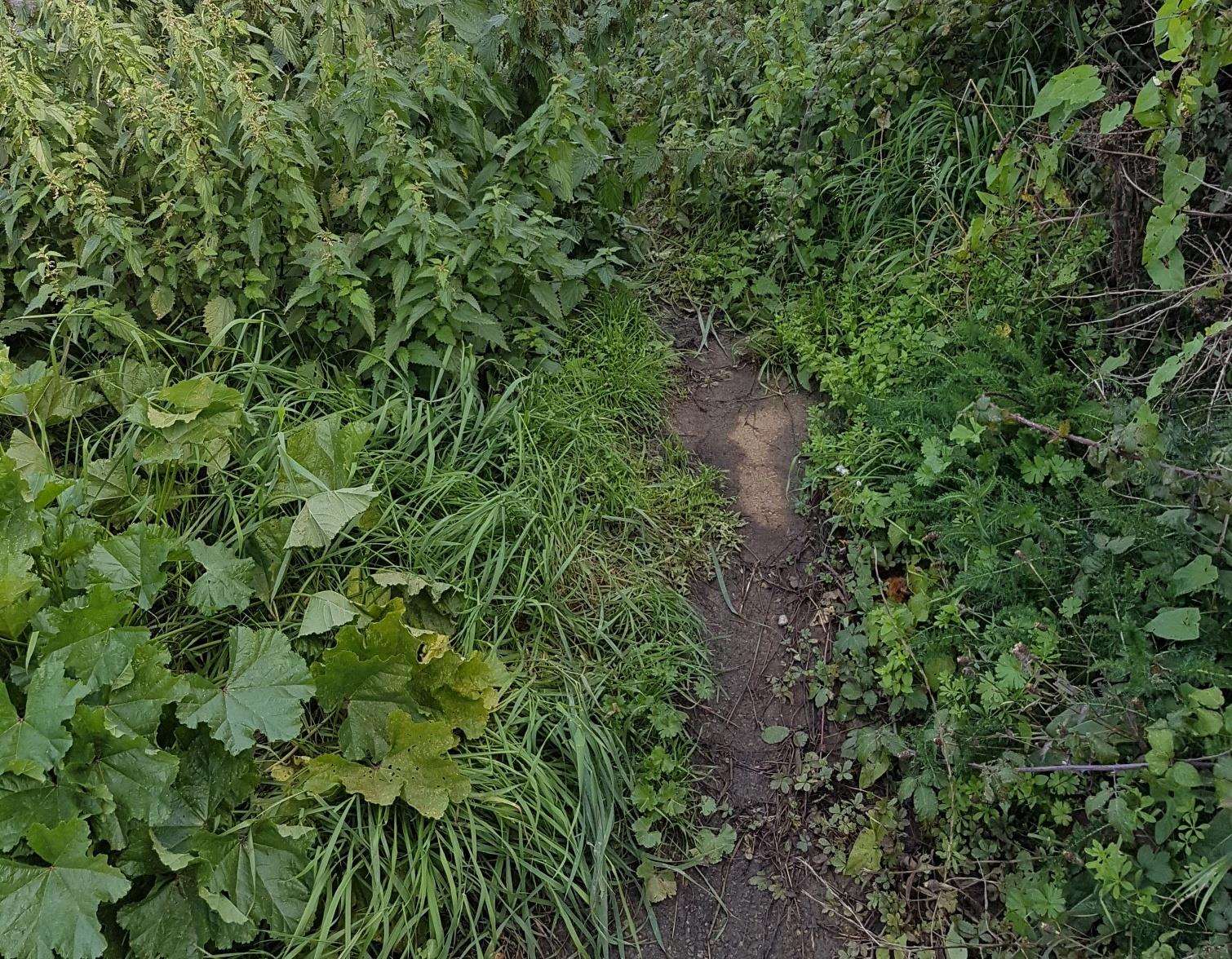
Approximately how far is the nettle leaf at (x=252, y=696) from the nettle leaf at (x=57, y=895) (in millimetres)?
370

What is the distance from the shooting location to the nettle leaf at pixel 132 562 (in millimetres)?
2588

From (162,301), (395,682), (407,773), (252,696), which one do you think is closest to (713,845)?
(407,773)

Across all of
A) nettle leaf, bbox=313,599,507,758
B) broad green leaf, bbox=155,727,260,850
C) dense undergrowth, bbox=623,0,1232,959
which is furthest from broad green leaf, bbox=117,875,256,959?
dense undergrowth, bbox=623,0,1232,959

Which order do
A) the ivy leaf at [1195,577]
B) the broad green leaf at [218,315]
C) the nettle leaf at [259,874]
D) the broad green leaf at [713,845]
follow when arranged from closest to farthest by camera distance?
the nettle leaf at [259,874] < the ivy leaf at [1195,577] < the broad green leaf at [713,845] < the broad green leaf at [218,315]

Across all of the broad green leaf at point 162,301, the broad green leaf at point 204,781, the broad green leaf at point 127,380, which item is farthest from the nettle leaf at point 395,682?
the broad green leaf at point 162,301

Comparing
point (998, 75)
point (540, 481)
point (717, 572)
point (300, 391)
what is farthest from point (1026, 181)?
point (300, 391)

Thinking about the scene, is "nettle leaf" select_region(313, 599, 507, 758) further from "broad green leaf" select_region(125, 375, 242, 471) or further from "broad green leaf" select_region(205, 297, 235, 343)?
"broad green leaf" select_region(205, 297, 235, 343)

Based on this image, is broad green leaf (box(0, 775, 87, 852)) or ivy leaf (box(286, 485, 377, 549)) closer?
broad green leaf (box(0, 775, 87, 852))

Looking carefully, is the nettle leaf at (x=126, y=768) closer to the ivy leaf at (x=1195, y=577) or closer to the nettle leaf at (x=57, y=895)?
the nettle leaf at (x=57, y=895)

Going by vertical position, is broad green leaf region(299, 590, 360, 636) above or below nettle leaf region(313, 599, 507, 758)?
above

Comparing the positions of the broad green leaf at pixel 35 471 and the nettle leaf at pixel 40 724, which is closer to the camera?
the nettle leaf at pixel 40 724

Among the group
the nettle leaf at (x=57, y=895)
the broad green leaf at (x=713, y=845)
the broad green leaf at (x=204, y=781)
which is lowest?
the broad green leaf at (x=713, y=845)

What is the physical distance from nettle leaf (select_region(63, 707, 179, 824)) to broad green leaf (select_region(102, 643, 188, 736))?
43 mm

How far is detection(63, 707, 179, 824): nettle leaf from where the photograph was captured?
223 centimetres
